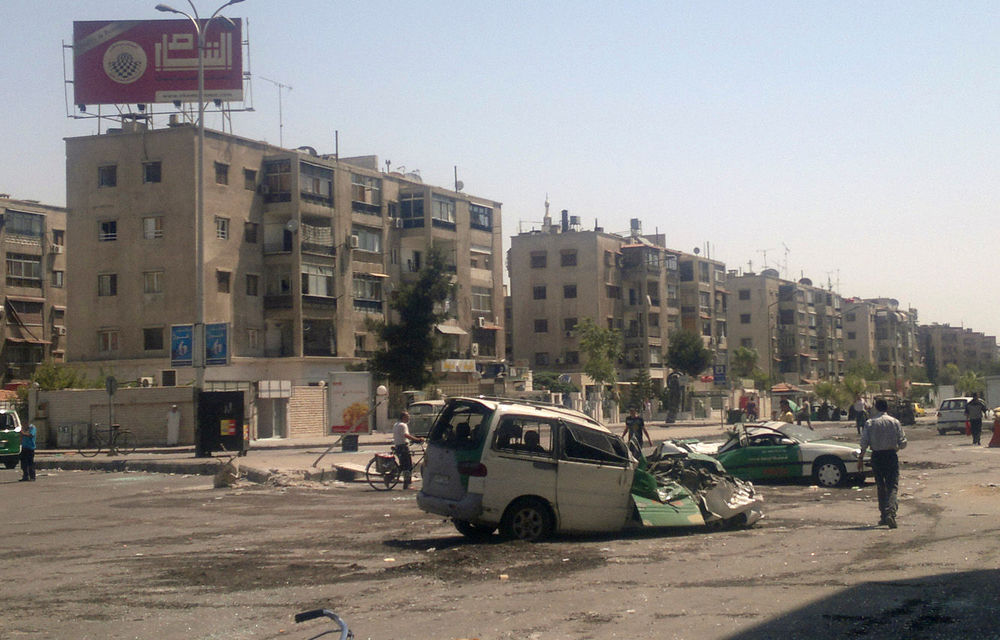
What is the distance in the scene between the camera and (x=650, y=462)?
14609 millimetres

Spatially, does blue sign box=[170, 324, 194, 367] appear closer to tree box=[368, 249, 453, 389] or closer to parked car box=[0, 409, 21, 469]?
parked car box=[0, 409, 21, 469]

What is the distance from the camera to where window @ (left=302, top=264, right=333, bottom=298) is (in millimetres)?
59438

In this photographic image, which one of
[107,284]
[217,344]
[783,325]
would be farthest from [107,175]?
[783,325]

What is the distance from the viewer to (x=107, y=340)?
183 ft

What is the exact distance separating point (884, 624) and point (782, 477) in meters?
13.6

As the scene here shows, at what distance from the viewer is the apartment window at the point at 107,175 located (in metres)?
55.9

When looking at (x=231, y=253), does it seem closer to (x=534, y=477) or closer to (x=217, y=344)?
(x=217, y=344)

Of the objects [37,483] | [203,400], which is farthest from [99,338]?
[37,483]

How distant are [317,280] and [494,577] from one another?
169ft

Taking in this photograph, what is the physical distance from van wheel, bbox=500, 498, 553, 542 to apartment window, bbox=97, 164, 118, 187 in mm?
48857

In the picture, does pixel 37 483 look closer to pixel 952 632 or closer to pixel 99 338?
pixel 952 632

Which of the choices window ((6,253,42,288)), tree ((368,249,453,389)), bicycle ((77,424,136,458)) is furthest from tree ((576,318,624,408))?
window ((6,253,42,288))

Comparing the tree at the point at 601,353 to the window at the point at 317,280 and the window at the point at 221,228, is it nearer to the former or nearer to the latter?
the window at the point at 317,280

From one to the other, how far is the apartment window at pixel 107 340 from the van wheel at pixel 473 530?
46.6m
